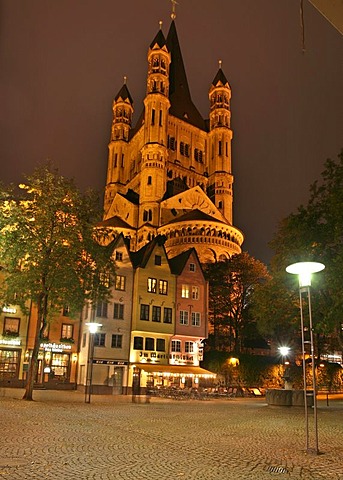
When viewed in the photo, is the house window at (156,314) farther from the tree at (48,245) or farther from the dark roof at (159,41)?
the dark roof at (159,41)

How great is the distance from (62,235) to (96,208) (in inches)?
126

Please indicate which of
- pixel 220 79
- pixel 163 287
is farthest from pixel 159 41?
pixel 163 287

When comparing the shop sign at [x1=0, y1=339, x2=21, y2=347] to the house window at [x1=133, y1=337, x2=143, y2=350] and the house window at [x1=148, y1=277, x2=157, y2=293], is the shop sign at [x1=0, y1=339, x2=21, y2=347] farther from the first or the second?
the house window at [x1=148, y1=277, x2=157, y2=293]

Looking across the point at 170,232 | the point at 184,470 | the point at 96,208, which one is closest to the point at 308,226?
the point at 96,208

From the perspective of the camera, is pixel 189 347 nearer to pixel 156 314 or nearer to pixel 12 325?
pixel 156 314

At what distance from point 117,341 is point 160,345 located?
183 inches

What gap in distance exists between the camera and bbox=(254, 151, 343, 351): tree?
26.7 metres

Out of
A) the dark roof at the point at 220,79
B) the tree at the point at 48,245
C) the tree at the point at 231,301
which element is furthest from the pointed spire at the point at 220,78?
the tree at the point at 48,245

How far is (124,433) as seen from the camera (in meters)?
14.2

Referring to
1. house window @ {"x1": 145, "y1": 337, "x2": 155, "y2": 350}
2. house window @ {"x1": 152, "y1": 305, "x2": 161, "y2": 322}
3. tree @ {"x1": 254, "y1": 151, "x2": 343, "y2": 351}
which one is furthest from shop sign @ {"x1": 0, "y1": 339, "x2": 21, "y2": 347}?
tree @ {"x1": 254, "y1": 151, "x2": 343, "y2": 351}

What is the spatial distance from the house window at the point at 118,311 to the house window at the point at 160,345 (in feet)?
14.9

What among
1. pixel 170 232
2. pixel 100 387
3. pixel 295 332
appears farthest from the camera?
pixel 170 232

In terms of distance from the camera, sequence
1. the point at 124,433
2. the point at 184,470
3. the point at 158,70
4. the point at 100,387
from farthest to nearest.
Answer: the point at 158,70 < the point at 100,387 < the point at 124,433 < the point at 184,470

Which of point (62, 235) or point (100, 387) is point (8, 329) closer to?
point (100, 387)
